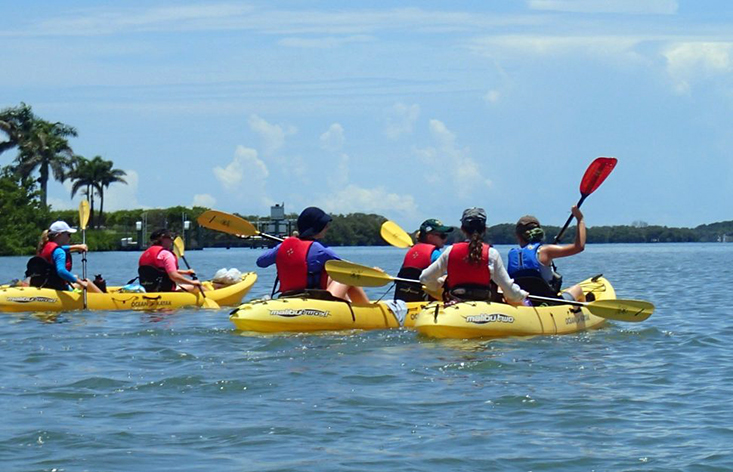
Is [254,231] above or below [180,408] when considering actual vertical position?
above

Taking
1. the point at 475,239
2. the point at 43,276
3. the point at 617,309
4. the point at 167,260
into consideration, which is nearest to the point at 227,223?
the point at 167,260

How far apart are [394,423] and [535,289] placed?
510 centimetres

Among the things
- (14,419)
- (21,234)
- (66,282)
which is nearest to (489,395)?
(14,419)

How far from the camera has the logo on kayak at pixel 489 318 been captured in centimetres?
1080

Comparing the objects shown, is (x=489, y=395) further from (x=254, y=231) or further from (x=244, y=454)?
(x=254, y=231)

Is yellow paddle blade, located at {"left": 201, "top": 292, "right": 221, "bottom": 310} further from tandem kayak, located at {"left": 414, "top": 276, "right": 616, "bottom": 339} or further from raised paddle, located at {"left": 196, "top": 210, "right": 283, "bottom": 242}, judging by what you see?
tandem kayak, located at {"left": 414, "top": 276, "right": 616, "bottom": 339}

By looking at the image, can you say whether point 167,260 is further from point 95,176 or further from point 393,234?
point 95,176

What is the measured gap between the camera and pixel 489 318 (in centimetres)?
1091

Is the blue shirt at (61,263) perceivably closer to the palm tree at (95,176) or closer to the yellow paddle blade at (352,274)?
the yellow paddle blade at (352,274)

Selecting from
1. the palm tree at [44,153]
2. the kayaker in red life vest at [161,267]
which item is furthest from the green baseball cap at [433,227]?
the palm tree at [44,153]

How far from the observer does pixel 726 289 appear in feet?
76.5

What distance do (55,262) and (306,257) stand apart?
5084 mm

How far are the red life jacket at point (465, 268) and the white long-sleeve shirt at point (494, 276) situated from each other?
6 cm

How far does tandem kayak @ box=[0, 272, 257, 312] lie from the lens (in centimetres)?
1538
